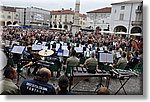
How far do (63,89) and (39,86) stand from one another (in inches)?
11.8

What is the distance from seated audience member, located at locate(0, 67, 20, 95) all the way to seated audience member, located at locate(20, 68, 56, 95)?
0.31 feet

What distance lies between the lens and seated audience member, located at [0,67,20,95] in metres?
2.86

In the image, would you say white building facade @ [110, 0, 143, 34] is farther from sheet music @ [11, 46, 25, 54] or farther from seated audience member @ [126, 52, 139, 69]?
sheet music @ [11, 46, 25, 54]

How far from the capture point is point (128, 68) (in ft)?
10.6

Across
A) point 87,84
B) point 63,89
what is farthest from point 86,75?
point 63,89

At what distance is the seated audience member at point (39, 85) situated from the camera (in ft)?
8.96

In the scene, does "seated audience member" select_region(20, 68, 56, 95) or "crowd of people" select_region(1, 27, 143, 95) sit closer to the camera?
"seated audience member" select_region(20, 68, 56, 95)

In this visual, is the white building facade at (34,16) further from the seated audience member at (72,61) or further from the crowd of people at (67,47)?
the seated audience member at (72,61)

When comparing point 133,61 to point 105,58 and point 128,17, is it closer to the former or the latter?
point 105,58

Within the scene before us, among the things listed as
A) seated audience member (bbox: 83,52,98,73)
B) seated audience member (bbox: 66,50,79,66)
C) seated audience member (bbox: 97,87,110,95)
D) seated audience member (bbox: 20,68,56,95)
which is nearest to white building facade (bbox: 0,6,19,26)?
seated audience member (bbox: 20,68,56,95)

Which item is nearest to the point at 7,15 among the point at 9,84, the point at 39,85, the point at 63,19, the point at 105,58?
the point at 63,19

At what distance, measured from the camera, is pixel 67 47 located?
3.15m

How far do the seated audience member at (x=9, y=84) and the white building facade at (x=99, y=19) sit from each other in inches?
42.4

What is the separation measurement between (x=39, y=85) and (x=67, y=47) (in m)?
0.63
